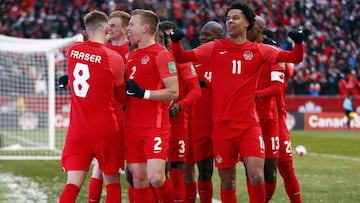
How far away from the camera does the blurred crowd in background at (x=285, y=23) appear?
3406 centimetres

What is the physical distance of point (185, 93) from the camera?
28.1 feet

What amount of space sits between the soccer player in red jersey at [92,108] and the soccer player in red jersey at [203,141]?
1.82 m

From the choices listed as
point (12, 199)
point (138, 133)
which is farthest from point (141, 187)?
point (12, 199)

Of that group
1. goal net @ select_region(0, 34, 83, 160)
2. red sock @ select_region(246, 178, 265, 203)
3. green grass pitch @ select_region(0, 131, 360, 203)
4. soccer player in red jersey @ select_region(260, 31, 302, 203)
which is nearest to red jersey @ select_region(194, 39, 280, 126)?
red sock @ select_region(246, 178, 265, 203)

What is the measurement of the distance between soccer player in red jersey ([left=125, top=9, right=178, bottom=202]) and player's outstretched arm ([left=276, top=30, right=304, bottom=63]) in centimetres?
114

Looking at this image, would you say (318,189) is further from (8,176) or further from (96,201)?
(8,176)

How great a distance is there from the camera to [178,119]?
853 centimetres

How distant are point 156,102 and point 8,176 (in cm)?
768

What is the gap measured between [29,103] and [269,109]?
15.7 m

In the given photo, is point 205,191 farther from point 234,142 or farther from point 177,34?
point 177,34

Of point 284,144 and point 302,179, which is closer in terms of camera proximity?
point 284,144

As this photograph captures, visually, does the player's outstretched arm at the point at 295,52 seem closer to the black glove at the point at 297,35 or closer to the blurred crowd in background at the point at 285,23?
the black glove at the point at 297,35

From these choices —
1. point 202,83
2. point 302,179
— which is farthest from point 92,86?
point 302,179

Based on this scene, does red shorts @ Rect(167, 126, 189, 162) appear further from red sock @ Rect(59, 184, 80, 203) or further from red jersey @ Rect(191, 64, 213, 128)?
red sock @ Rect(59, 184, 80, 203)
